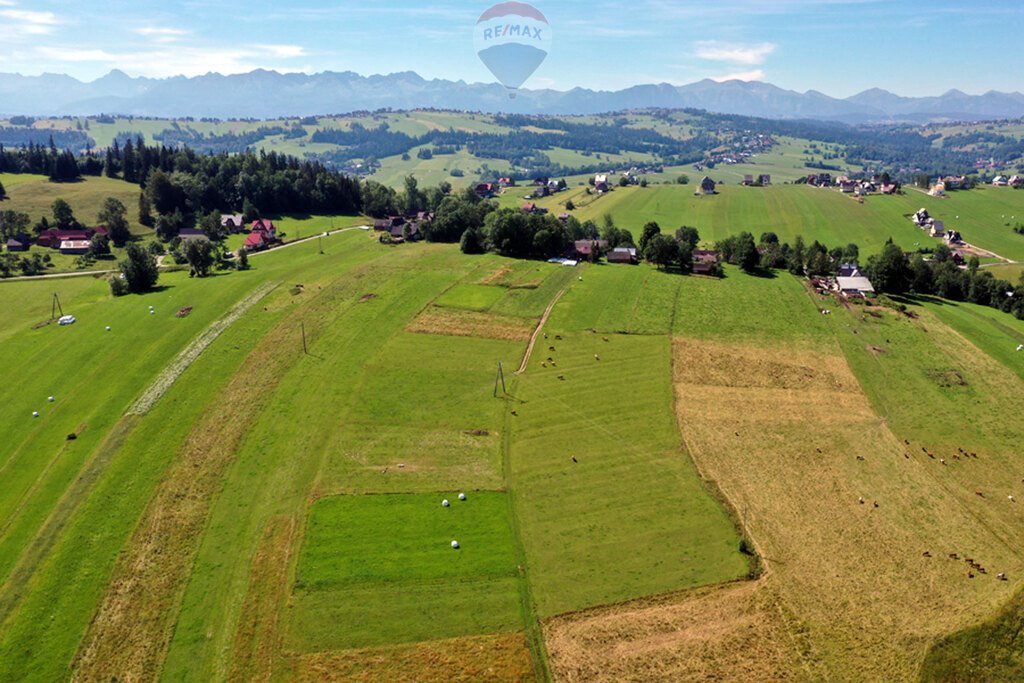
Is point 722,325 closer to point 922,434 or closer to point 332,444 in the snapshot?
point 922,434

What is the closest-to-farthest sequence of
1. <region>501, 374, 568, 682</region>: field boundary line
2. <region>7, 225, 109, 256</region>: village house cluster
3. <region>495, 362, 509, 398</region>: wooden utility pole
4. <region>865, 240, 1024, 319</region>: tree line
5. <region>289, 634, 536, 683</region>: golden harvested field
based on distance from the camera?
<region>289, 634, 536, 683</region>: golden harvested field → <region>501, 374, 568, 682</region>: field boundary line → <region>495, 362, 509, 398</region>: wooden utility pole → <region>865, 240, 1024, 319</region>: tree line → <region>7, 225, 109, 256</region>: village house cluster

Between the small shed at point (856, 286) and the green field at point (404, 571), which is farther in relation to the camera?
the small shed at point (856, 286)

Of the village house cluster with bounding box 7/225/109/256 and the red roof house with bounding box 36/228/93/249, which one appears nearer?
the village house cluster with bounding box 7/225/109/256

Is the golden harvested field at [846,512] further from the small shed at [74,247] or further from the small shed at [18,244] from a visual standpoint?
the small shed at [18,244]

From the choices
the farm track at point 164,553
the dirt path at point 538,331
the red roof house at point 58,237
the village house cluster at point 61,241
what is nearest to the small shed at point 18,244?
the village house cluster at point 61,241

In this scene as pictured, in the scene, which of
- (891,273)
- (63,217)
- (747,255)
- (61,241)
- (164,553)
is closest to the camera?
(164,553)

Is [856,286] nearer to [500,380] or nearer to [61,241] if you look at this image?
[500,380]

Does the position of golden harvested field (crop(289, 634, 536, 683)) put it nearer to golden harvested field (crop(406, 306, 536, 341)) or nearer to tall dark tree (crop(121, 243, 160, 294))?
golden harvested field (crop(406, 306, 536, 341))

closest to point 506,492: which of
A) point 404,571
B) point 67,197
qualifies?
point 404,571

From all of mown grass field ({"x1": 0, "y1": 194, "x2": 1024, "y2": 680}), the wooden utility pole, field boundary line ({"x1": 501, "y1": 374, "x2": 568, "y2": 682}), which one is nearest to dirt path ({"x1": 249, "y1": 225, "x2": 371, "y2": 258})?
mown grass field ({"x1": 0, "y1": 194, "x2": 1024, "y2": 680})
